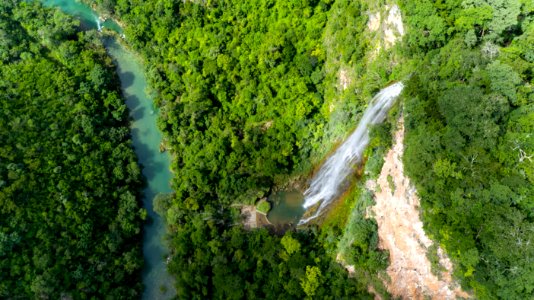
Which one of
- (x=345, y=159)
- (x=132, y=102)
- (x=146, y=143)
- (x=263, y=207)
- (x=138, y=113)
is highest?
(x=132, y=102)

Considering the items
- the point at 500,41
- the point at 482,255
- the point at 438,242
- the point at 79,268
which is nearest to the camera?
the point at 482,255

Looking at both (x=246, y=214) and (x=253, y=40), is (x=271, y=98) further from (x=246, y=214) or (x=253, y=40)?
(x=246, y=214)

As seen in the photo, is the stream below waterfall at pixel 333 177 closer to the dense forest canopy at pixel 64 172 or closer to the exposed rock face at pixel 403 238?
the exposed rock face at pixel 403 238

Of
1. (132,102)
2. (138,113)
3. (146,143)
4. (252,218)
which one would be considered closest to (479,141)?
(252,218)

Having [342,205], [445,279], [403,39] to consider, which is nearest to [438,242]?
[445,279]

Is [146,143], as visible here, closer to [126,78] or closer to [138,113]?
[138,113]

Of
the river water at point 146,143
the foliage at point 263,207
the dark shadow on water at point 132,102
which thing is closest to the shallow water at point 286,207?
the foliage at point 263,207
